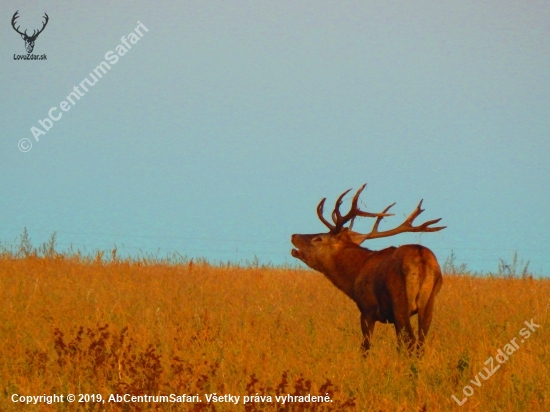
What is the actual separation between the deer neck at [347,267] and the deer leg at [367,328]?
2.68 feet

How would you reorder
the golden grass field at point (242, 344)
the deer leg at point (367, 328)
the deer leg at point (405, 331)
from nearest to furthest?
the golden grass field at point (242, 344), the deer leg at point (405, 331), the deer leg at point (367, 328)

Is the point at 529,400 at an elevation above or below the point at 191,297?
below

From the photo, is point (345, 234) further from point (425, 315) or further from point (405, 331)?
point (405, 331)

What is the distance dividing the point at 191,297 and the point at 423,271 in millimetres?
4289

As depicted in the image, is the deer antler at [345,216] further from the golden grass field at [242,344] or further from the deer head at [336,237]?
the golden grass field at [242,344]

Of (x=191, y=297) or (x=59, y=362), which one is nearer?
(x=59, y=362)

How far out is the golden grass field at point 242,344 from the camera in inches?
265

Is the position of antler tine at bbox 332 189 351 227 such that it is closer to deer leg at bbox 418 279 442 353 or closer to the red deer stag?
the red deer stag

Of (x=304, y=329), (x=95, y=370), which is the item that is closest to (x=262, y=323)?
(x=304, y=329)

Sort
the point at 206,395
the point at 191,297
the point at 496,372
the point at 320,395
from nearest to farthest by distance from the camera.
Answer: the point at 320,395 → the point at 206,395 → the point at 496,372 → the point at 191,297

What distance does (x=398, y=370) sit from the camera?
25.3 feet

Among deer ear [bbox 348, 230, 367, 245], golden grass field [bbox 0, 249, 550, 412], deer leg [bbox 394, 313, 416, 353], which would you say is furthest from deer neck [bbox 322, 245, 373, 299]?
deer leg [bbox 394, 313, 416, 353]

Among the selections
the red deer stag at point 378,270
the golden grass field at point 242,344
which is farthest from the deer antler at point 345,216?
the golden grass field at point 242,344

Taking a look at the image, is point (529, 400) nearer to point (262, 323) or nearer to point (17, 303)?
point (262, 323)
